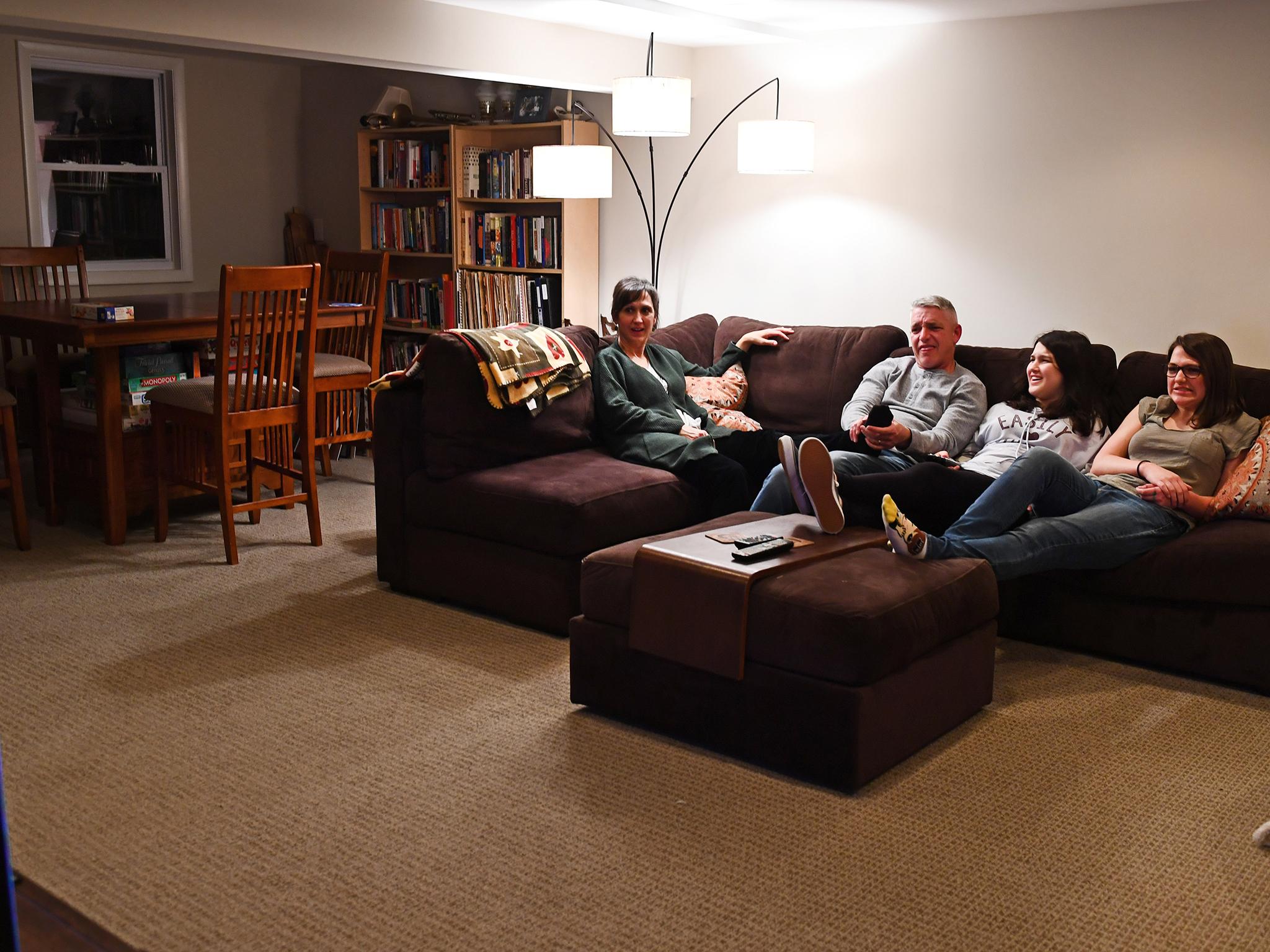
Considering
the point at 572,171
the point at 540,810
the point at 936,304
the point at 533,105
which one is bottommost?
the point at 540,810

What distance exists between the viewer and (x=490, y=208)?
251 inches

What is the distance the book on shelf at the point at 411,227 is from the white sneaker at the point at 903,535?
3.92m

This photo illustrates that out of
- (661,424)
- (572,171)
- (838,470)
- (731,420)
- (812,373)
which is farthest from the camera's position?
(572,171)

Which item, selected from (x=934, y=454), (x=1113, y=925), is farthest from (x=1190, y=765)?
(x=934, y=454)

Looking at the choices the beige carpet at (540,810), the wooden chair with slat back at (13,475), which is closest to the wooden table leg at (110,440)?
the wooden chair with slat back at (13,475)

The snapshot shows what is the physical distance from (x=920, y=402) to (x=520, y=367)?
1.42 meters

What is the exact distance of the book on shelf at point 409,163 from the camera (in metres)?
6.34

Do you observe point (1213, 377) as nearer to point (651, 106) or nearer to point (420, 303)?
point (651, 106)

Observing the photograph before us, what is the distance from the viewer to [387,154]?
21.6 feet

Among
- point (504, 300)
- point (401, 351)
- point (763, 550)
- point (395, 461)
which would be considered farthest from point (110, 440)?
point (763, 550)

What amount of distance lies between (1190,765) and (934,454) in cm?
146

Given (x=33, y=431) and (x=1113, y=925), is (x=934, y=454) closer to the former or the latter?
(x=1113, y=925)

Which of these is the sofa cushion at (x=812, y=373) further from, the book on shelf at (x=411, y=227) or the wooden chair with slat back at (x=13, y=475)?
the wooden chair with slat back at (x=13, y=475)

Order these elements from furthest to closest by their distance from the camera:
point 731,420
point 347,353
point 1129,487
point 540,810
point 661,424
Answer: point 347,353 → point 731,420 → point 661,424 → point 1129,487 → point 540,810
